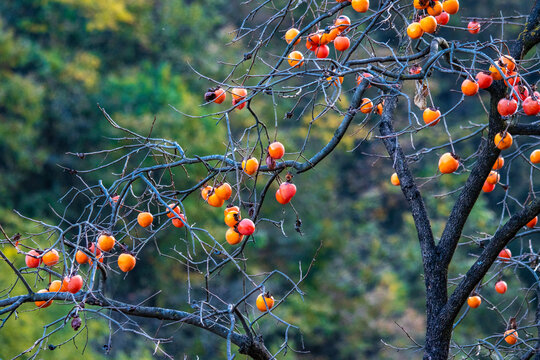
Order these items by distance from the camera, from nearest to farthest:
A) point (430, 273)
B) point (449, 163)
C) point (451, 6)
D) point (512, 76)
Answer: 1. point (512, 76)
2. point (451, 6)
3. point (449, 163)
4. point (430, 273)

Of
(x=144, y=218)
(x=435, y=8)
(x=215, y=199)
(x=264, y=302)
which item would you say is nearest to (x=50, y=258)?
(x=144, y=218)

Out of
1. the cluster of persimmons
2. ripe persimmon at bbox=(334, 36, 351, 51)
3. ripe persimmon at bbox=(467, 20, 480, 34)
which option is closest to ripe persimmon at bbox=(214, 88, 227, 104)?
the cluster of persimmons

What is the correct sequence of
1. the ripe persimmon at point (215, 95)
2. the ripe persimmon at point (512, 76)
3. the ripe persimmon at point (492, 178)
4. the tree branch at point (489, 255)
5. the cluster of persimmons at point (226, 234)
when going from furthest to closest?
the ripe persimmon at point (492, 178) < the tree branch at point (489, 255) < the ripe persimmon at point (215, 95) < the cluster of persimmons at point (226, 234) < the ripe persimmon at point (512, 76)

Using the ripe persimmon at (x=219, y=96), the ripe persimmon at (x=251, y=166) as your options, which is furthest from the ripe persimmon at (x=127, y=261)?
the ripe persimmon at (x=219, y=96)

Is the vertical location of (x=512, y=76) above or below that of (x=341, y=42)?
above

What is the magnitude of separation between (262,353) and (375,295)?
21.4ft

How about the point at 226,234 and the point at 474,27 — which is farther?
the point at 474,27

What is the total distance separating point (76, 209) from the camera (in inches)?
300

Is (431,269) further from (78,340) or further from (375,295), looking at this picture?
(375,295)

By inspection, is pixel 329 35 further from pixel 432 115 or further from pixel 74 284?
pixel 74 284

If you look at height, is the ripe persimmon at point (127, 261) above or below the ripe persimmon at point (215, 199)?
below

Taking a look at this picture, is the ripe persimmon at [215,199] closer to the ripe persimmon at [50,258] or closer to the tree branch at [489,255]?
the ripe persimmon at [50,258]

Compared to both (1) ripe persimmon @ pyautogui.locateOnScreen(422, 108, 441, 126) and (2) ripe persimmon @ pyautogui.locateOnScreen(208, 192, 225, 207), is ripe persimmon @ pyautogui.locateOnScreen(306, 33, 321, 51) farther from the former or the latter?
(2) ripe persimmon @ pyautogui.locateOnScreen(208, 192, 225, 207)

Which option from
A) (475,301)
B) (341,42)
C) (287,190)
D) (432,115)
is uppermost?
(341,42)
